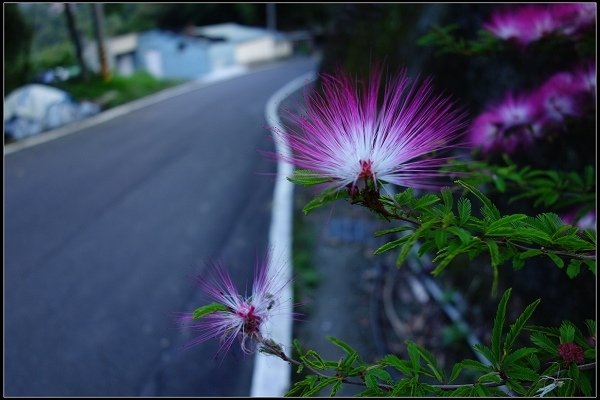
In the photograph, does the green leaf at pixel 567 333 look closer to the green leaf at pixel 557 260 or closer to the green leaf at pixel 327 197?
the green leaf at pixel 557 260

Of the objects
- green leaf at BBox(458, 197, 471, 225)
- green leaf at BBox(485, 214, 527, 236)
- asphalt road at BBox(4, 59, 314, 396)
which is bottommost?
asphalt road at BBox(4, 59, 314, 396)

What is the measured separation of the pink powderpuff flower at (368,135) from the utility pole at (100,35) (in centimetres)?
1850

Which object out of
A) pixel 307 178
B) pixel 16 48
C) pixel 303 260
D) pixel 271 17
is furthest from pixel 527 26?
pixel 271 17

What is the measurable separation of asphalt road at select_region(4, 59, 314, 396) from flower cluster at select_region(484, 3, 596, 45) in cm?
115

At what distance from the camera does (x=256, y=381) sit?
361 centimetres

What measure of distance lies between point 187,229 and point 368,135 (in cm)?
614

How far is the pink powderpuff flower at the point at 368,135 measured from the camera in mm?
844

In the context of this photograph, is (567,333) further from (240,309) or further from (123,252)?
(123,252)

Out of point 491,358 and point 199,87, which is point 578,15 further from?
point 199,87

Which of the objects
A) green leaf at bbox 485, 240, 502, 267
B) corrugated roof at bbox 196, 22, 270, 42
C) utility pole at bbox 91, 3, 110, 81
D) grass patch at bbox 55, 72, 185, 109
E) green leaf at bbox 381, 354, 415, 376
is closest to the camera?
green leaf at bbox 485, 240, 502, 267

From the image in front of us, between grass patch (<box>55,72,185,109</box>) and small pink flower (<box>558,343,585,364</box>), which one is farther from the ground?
small pink flower (<box>558,343,585,364</box>)

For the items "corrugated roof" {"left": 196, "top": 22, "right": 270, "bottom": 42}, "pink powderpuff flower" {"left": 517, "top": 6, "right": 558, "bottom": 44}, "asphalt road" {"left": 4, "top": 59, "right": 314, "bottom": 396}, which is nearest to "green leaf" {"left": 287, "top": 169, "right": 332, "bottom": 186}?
"asphalt road" {"left": 4, "top": 59, "right": 314, "bottom": 396}

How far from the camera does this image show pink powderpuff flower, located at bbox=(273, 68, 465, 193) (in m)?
0.84

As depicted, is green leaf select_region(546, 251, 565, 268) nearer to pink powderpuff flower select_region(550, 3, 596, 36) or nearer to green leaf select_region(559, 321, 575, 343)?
green leaf select_region(559, 321, 575, 343)
